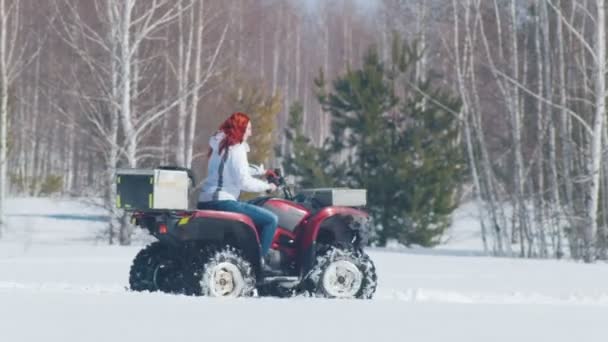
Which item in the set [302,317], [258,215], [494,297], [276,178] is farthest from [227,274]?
[494,297]

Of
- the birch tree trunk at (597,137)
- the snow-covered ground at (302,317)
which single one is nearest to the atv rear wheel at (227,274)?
the snow-covered ground at (302,317)

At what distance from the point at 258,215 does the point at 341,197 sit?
0.84 m

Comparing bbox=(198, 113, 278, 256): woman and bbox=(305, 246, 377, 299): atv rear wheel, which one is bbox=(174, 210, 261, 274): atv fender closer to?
bbox=(198, 113, 278, 256): woman

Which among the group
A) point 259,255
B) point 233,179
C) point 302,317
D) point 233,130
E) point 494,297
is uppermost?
point 233,130

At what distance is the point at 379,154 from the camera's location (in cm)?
2684

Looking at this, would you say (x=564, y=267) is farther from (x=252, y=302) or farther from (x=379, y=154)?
(x=379, y=154)

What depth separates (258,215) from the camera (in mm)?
10828

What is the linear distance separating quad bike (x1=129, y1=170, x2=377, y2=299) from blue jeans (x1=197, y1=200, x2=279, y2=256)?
94mm

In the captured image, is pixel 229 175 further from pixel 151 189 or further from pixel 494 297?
pixel 494 297

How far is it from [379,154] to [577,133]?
4.25 metres

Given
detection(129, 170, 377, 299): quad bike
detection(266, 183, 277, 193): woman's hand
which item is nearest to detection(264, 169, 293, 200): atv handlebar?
detection(129, 170, 377, 299): quad bike

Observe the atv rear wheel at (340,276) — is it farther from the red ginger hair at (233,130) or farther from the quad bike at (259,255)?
the red ginger hair at (233,130)

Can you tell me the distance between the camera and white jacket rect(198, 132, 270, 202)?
1062cm

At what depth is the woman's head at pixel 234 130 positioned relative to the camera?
10.7 metres
